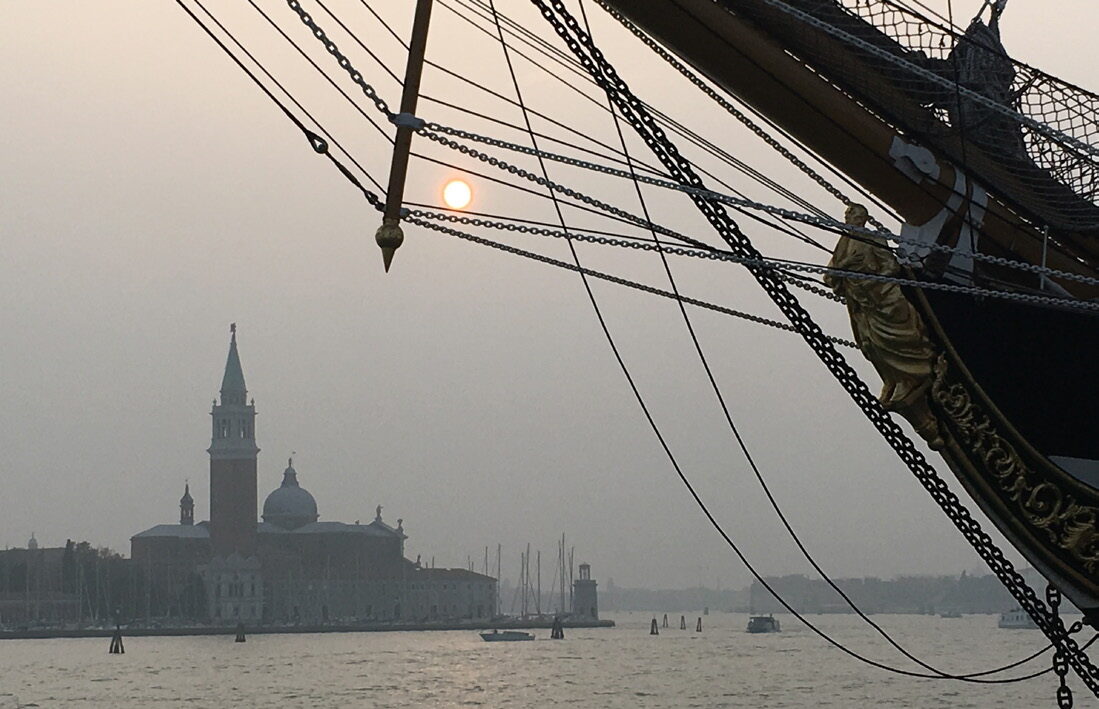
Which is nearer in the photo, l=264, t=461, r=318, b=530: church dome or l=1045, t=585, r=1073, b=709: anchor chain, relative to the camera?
l=1045, t=585, r=1073, b=709: anchor chain

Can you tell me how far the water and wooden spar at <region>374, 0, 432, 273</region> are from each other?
117 ft

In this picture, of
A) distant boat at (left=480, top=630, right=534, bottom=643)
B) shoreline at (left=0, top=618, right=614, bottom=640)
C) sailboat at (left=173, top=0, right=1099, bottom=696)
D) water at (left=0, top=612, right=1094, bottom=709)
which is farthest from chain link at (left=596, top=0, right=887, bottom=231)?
shoreline at (left=0, top=618, right=614, bottom=640)

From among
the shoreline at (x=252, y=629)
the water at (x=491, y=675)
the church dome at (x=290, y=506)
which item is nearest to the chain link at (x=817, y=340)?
the water at (x=491, y=675)

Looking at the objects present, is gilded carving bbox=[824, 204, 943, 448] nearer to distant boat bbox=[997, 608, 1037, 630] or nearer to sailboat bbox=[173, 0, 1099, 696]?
sailboat bbox=[173, 0, 1099, 696]

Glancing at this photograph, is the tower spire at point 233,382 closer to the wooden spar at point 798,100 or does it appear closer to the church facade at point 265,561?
the church facade at point 265,561

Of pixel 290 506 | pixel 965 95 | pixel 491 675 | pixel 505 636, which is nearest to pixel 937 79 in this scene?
pixel 965 95

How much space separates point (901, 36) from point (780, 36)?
0.41 meters

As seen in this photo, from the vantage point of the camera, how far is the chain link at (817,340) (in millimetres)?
5699

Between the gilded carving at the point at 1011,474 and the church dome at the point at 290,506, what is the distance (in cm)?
9951

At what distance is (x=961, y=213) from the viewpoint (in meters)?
6.09

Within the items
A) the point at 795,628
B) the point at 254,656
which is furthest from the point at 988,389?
the point at 795,628

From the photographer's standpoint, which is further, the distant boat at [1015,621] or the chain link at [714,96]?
the distant boat at [1015,621]

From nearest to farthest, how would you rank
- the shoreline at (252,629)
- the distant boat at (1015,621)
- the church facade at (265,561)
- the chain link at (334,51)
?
the chain link at (334,51)
the shoreline at (252,629)
the church facade at (265,561)
the distant boat at (1015,621)

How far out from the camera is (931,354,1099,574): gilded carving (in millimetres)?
5973
